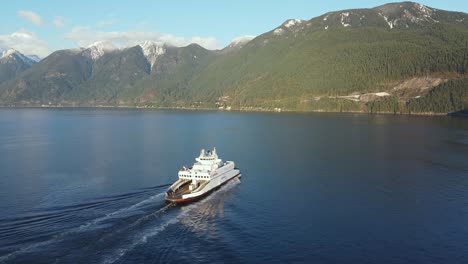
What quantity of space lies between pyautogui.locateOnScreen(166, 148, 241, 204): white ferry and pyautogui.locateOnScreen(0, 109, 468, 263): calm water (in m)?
2.06

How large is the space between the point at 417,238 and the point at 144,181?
4717 centimetres

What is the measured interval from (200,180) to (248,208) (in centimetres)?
1278

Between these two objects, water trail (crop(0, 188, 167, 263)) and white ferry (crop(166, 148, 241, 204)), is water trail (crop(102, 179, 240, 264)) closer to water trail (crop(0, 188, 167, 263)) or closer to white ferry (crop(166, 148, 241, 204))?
white ferry (crop(166, 148, 241, 204))

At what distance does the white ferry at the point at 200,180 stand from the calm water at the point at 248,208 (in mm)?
2061

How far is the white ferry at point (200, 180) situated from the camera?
65.1 meters

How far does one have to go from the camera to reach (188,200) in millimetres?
64625

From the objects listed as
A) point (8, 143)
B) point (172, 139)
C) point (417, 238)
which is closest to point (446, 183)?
point (417, 238)

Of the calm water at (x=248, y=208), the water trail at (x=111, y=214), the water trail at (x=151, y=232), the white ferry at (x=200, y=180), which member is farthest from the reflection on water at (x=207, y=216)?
the water trail at (x=111, y=214)

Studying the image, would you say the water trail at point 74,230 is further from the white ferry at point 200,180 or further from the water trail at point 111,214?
the white ferry at point 200,180

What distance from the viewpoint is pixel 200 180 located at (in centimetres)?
7156

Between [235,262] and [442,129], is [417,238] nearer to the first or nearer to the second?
[235,262]

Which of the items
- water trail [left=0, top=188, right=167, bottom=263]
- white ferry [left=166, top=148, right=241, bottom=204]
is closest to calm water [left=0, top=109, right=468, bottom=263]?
water trail [left=0, top=188, right=167, bottom=263]

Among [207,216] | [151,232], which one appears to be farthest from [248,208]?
[151,232]

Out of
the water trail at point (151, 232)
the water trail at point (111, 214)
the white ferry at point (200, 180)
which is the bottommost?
the water trail at point (151, 232)
